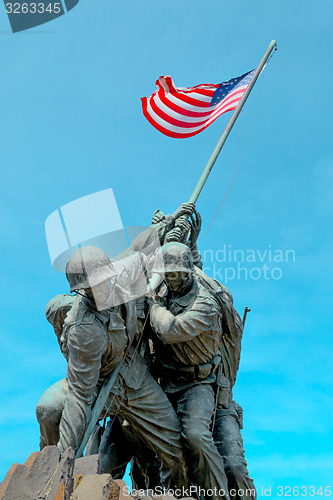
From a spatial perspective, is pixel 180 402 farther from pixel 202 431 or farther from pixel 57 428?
pixel 57 428

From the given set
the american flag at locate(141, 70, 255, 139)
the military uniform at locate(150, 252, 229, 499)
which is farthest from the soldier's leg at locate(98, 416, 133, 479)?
the american flag at locate(141, 70, 255, 139)

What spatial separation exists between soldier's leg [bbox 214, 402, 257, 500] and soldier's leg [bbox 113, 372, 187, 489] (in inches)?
23.4

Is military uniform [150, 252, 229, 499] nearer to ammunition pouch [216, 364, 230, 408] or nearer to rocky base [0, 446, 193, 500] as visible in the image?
ammunition pouch [216, 364, 230, 408]

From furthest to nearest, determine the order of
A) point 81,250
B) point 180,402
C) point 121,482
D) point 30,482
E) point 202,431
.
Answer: point 180,402 → point 202,431 → point 81,250 → point 121,482 → point 30,482

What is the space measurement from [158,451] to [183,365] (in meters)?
1.02

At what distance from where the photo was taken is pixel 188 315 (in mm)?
7402

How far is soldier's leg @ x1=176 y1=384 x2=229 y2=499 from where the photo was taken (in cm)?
700

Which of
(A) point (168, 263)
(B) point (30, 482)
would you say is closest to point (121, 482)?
(B) point (30, 482)

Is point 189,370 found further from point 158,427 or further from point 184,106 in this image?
point 184,106

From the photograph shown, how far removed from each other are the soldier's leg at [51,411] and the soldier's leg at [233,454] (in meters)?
1.99

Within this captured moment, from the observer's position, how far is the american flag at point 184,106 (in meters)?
11.6

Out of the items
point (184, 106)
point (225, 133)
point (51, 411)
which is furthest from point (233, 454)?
point (184, 106)

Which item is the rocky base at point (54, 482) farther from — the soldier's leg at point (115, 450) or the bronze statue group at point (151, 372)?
the soldier's leg at point (115, 450)

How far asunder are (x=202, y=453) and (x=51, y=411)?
1.64 meters
